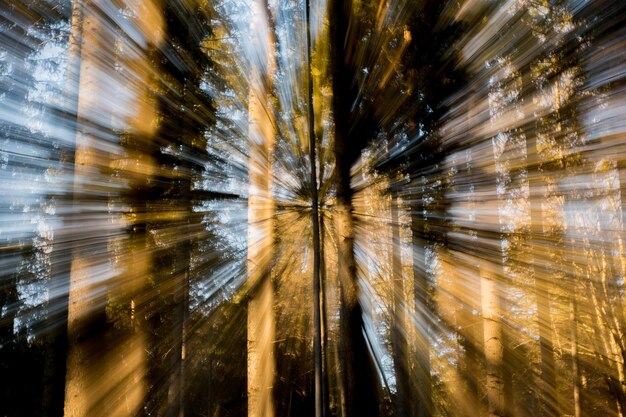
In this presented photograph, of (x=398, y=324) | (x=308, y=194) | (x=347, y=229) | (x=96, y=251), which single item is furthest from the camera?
(x=398, y=324)

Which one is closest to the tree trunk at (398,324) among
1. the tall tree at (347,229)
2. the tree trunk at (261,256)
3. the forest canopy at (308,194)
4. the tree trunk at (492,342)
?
the forest canopy at (308,194)

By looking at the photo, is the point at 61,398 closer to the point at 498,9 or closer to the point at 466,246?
the point at 466,246

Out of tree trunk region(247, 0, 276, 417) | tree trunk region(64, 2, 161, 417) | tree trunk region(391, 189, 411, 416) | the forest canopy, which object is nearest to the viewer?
the forest canopy

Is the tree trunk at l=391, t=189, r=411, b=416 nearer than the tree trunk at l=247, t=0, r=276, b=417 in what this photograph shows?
No

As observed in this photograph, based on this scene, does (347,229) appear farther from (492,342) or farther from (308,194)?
(492,342)

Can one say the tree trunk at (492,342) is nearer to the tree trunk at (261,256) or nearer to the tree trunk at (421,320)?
the tree trunk at (421,320)

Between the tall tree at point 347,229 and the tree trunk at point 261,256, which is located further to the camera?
the tree trunk at point 261,256

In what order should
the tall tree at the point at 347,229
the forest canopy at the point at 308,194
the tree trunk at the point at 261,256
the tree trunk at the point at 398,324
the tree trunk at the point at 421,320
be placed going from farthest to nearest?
the tree trunk at the point at 421,320, the tree trunk at the point at 398,324, the tree trunk at the point at 261,256, the forest canopy at the point at 308,194, the tall tree at the point at 347,229

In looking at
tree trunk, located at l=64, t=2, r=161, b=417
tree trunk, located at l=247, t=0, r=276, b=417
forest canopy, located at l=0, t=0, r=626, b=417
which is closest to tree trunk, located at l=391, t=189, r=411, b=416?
forest canopy, located at l=0, t=0, r=626, b=417

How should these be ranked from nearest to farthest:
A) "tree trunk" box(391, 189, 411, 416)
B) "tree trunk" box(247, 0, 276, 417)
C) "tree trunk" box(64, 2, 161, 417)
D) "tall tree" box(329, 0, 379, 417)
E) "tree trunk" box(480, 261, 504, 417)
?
"tall tree" box(329, 0, 379, 417), "tree trunk" box(247, 0, 276, 417), "tree trunk" box(480, 261, 504, 417), "tree trunk" box(64, 2, 161, 417), "tree trunk" box(391, 189, 411, 416)

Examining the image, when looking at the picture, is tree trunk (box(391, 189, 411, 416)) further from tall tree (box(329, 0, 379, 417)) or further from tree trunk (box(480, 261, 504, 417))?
tall tree (box(329, 0, 379, 417))

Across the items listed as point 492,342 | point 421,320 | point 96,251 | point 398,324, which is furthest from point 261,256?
point 421,320

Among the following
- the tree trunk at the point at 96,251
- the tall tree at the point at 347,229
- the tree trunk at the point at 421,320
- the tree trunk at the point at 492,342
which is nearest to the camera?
the tall tree at the point at 347,229

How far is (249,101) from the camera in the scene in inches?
218
